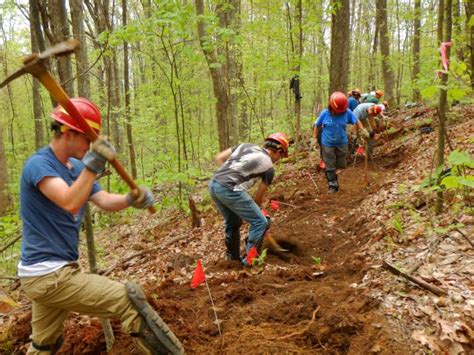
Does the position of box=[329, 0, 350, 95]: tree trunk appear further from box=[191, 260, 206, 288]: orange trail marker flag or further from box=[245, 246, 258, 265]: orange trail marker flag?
box=[191, 260, 206, 288]: orange trail marker flag

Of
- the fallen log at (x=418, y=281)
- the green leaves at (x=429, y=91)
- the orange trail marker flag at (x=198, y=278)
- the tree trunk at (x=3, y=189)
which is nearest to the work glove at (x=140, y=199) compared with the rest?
the orange trail marker flag at (x=198, y=278)

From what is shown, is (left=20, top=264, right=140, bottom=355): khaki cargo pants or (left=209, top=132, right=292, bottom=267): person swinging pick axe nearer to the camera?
(left=20, top=264, right=140, bottom=355): khaki cargo pants

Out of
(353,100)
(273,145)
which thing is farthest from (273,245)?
(353,100)

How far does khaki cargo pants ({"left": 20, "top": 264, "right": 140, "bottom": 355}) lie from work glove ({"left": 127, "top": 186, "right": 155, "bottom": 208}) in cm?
62

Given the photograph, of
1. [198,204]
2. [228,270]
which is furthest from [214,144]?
[228,270]

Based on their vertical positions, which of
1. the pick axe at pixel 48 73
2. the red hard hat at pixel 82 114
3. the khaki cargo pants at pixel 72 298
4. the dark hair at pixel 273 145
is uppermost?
the pick axe at pixel 48 73

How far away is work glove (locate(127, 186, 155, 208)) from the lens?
2805mm

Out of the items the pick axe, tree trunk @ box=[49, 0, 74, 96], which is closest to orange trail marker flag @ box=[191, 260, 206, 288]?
tree trunk @ box=[49, 0, 74, 96]

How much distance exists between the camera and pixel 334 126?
27.8ft

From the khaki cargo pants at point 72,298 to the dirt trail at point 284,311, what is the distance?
2.53 ft

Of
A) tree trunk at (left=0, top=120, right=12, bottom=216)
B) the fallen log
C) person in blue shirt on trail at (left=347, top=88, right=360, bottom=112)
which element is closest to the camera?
the fallen log

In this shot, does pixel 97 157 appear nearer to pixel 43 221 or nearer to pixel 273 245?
pixel 43 221

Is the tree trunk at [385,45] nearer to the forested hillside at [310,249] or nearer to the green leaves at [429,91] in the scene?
the forested hillside at [310,249]

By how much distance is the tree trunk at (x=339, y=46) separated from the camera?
10.5 m
